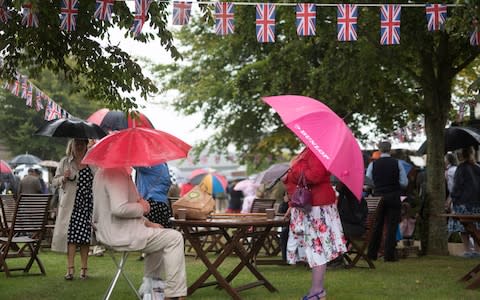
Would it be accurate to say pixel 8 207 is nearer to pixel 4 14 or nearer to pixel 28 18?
pixel 4 14

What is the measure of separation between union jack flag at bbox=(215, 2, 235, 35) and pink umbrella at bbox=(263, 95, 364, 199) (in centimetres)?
295

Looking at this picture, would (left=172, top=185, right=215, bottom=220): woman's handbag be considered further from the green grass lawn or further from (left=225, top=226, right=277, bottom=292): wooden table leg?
the green grass lawn

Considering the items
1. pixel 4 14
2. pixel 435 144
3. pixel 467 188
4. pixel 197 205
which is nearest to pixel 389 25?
pixel 467 188

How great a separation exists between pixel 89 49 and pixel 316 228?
3435mm

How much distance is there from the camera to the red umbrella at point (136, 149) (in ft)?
23.7

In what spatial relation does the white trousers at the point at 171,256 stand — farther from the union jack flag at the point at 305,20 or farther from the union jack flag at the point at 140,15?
the union jack flag at the point at 305,20

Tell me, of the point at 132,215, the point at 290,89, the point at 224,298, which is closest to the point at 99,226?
the point at 132,215

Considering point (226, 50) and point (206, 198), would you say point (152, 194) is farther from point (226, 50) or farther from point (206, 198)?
point (226, 50)

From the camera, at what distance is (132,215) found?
7.08 metres

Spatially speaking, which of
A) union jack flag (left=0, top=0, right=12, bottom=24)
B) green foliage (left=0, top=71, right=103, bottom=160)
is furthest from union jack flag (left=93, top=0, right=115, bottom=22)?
green foliage (left=0, top=71, right=103, bottom=160)

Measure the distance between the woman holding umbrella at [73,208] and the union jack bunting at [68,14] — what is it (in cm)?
191

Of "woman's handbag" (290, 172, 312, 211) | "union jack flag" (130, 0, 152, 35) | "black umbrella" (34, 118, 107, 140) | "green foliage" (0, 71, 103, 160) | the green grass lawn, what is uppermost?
"green foliage" (0, 71, 103, 160)

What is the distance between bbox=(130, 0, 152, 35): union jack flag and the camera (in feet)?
29.2

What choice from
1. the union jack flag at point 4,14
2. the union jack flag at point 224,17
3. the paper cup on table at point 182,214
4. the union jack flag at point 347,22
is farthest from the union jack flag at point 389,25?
the union jack flag at point 4,14
